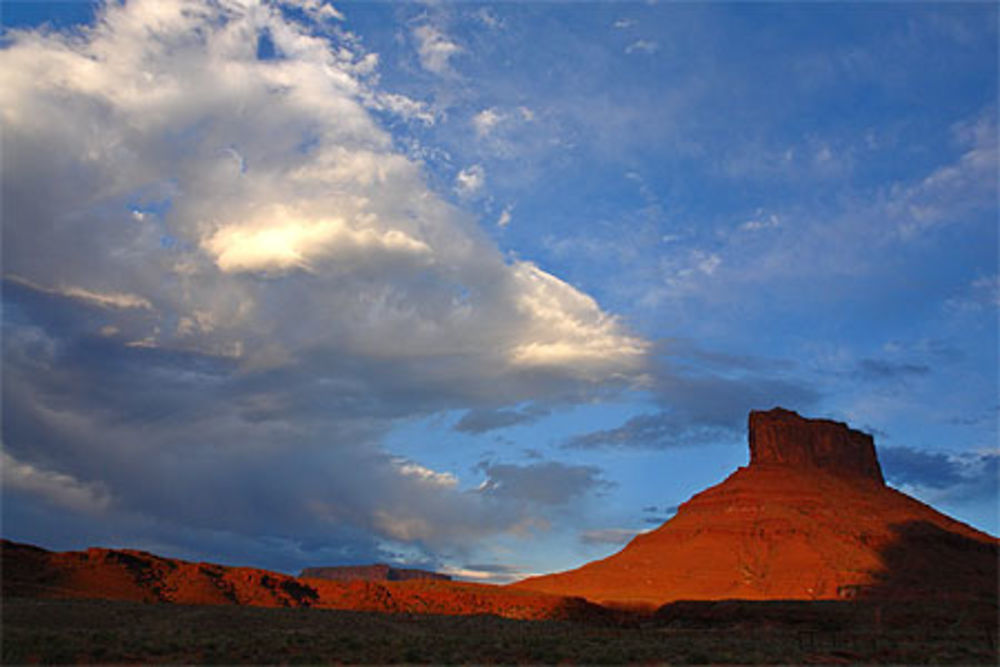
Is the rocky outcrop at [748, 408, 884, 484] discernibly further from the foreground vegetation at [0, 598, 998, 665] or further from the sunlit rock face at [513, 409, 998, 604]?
the foreground vegetation at [0, 598, 998, 665]

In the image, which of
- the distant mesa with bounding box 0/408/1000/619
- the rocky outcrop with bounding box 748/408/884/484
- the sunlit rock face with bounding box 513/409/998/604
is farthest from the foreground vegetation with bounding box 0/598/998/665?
the rocky outcrop with bounding box 748/408/884/484

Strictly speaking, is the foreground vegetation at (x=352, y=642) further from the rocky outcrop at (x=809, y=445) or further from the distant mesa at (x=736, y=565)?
the rocky outcrop at (x=809, y=445)

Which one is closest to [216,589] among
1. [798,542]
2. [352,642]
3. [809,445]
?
[352,642]

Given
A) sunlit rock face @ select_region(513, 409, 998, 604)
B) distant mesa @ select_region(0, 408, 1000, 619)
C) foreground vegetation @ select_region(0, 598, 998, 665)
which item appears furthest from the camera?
sunlit rock face @ select_region(513, 409, 998, 604)

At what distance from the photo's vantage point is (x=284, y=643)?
30.2 m

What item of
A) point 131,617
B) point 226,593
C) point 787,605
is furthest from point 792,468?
point 131,617

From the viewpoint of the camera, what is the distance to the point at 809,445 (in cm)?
14175

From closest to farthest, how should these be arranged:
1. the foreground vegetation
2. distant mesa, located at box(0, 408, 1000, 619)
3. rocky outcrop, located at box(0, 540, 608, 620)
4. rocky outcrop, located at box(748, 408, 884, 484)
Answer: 1. the foreground vegetation
2. rocky outcrop, located at box(0, 540, 608, 620)
3. distant mesa, located at box(0, 408, 1000, 619)
4. rocky outcrop, located at box(748, 408, 884, 484)

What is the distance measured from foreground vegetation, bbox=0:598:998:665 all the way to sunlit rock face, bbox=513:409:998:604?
55.4m

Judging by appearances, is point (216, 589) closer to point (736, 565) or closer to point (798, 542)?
point (736, 565)

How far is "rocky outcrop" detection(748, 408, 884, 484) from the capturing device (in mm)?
140500

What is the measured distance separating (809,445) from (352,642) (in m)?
128

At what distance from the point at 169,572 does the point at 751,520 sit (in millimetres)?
85801

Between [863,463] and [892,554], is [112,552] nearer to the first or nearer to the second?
[892,554]
